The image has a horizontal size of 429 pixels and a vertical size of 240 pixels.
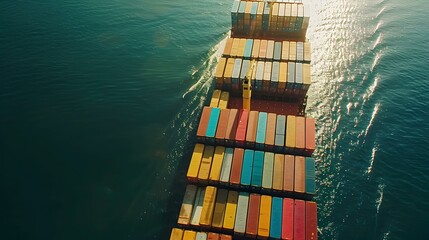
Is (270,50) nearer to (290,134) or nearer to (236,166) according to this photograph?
(290,134)

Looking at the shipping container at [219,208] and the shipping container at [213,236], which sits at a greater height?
the shipping container at [219,208]

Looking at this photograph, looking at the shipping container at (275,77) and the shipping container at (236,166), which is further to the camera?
the shipping container at (275,77)

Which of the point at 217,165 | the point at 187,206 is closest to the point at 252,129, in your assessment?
the point at 217,165

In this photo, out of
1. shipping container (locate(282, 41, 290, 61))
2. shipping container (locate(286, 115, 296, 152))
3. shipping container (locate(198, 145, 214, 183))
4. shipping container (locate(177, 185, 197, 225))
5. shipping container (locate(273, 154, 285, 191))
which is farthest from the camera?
shipping container (locate(282, 41, 290, 61))

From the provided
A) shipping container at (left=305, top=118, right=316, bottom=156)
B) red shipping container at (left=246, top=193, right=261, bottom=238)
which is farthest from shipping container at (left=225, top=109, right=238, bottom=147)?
shipping container at (left=305, top=118, right=316, bottom=156)

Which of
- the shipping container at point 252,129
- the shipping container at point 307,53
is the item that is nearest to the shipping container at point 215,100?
the shipping container at point 252,129

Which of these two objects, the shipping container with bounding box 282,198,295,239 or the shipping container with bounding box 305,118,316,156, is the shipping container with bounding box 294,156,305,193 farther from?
the shipping container with bounding box 282,198,295,239

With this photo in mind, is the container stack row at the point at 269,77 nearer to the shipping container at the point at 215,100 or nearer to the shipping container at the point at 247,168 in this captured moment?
the shipping container at the point at 215,100
